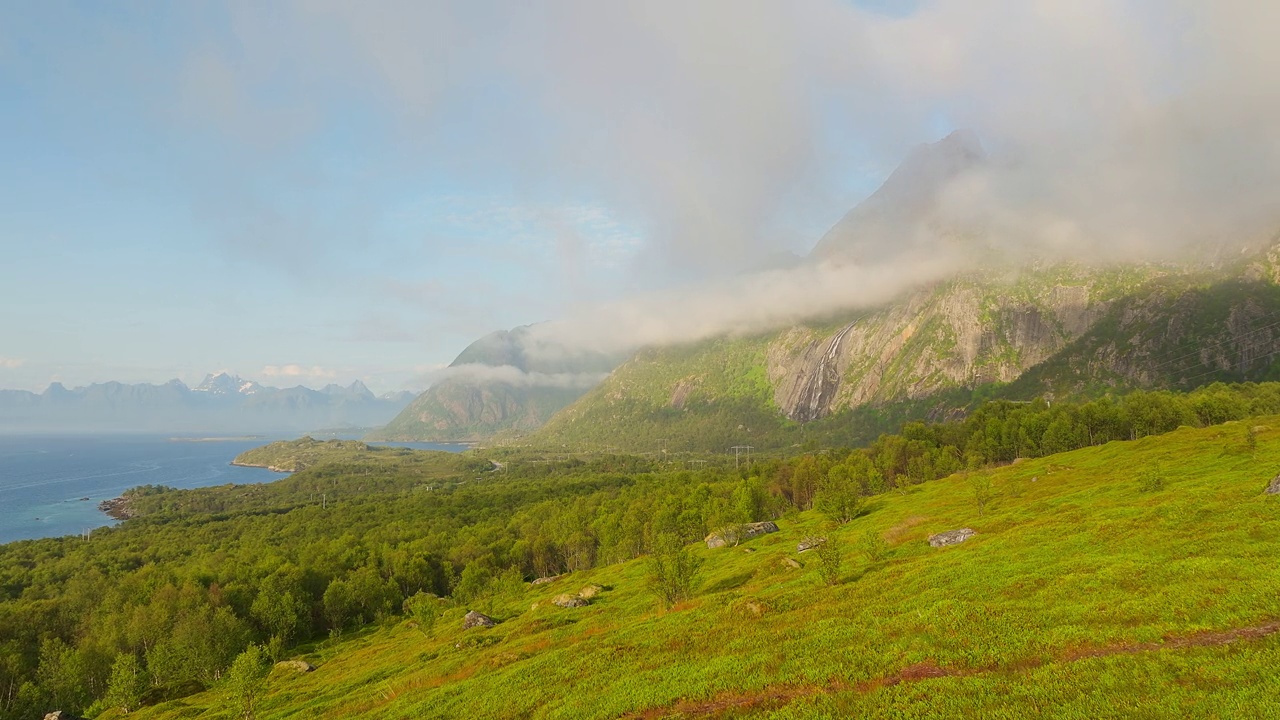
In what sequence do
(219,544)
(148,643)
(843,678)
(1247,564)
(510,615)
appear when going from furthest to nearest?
(219,544) → (148,643) → (510,615) → (1247,564) → (843,678)

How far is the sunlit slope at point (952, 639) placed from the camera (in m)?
21.9

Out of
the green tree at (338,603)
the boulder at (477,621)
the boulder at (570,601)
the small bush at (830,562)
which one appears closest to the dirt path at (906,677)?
the small bush at (830,562)

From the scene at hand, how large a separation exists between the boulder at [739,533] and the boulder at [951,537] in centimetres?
5427

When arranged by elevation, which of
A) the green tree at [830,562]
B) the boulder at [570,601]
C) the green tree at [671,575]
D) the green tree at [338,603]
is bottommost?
the green tree at [338,603]

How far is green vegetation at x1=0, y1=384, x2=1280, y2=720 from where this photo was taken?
90.7 feet

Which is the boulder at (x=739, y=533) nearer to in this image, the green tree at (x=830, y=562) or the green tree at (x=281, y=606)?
the green tree at (x=830, y=562)

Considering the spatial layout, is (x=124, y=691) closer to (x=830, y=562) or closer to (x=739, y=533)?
(x=830, y=562)

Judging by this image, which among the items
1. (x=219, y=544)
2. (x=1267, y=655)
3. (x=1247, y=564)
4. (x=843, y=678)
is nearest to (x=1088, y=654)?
(x=1267, y=655)

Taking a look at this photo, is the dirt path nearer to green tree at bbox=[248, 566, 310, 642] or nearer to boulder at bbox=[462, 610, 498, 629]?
boulder at bbox=[462, 610, 498, 629]

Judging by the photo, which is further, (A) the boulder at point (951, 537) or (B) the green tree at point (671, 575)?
(A) the boulder at point (951, 537)

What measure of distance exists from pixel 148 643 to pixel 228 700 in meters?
66.3

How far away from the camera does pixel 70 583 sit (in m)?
137

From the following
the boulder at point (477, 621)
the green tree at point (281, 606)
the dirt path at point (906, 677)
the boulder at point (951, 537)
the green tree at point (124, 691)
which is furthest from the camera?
the green tree at point (281, 606)

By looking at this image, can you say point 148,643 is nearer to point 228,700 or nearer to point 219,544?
point 228,700
